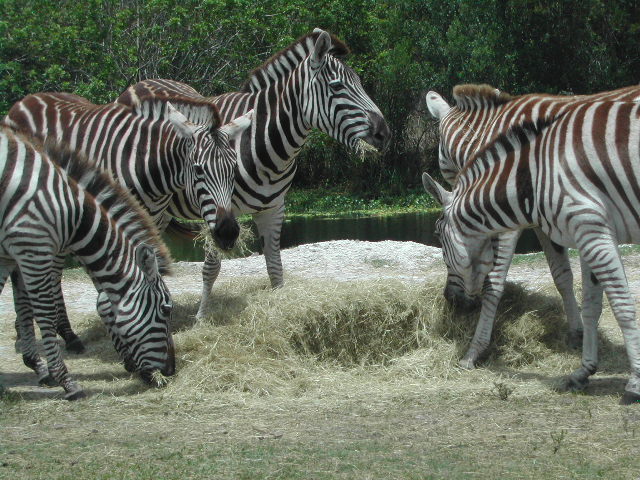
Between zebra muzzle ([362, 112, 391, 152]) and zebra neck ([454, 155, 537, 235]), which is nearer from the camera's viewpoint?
zebra neck ([454, 155, 537, 235])

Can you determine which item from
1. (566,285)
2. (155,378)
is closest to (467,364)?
(566,285)

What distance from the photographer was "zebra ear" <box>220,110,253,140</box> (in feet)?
26.4

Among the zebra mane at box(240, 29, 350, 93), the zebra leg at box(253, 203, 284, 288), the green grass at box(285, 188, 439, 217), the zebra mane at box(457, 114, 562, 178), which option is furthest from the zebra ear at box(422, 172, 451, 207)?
the green grass at box(285, 188, 439, 217)

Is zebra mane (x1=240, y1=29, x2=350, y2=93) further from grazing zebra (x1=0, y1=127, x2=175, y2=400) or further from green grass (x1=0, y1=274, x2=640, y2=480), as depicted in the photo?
grazing zebra (x1=0, y1=127, x2=175, y2=400)

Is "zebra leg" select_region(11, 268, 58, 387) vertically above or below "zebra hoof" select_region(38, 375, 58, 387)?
above

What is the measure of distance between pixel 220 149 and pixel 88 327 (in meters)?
2.92

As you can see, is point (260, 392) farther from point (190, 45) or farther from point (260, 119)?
point (190, 45)

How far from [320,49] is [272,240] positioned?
7.14 feet

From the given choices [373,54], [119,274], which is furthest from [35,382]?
[373,54]

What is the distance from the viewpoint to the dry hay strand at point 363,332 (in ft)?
23.8

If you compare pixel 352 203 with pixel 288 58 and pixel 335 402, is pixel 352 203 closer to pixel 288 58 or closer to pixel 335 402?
pixel 288 58

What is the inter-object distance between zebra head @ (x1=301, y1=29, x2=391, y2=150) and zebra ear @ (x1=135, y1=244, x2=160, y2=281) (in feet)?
8.86

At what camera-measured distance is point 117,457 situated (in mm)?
4910

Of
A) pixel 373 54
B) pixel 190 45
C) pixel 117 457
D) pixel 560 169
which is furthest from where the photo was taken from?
pixel 373 54
